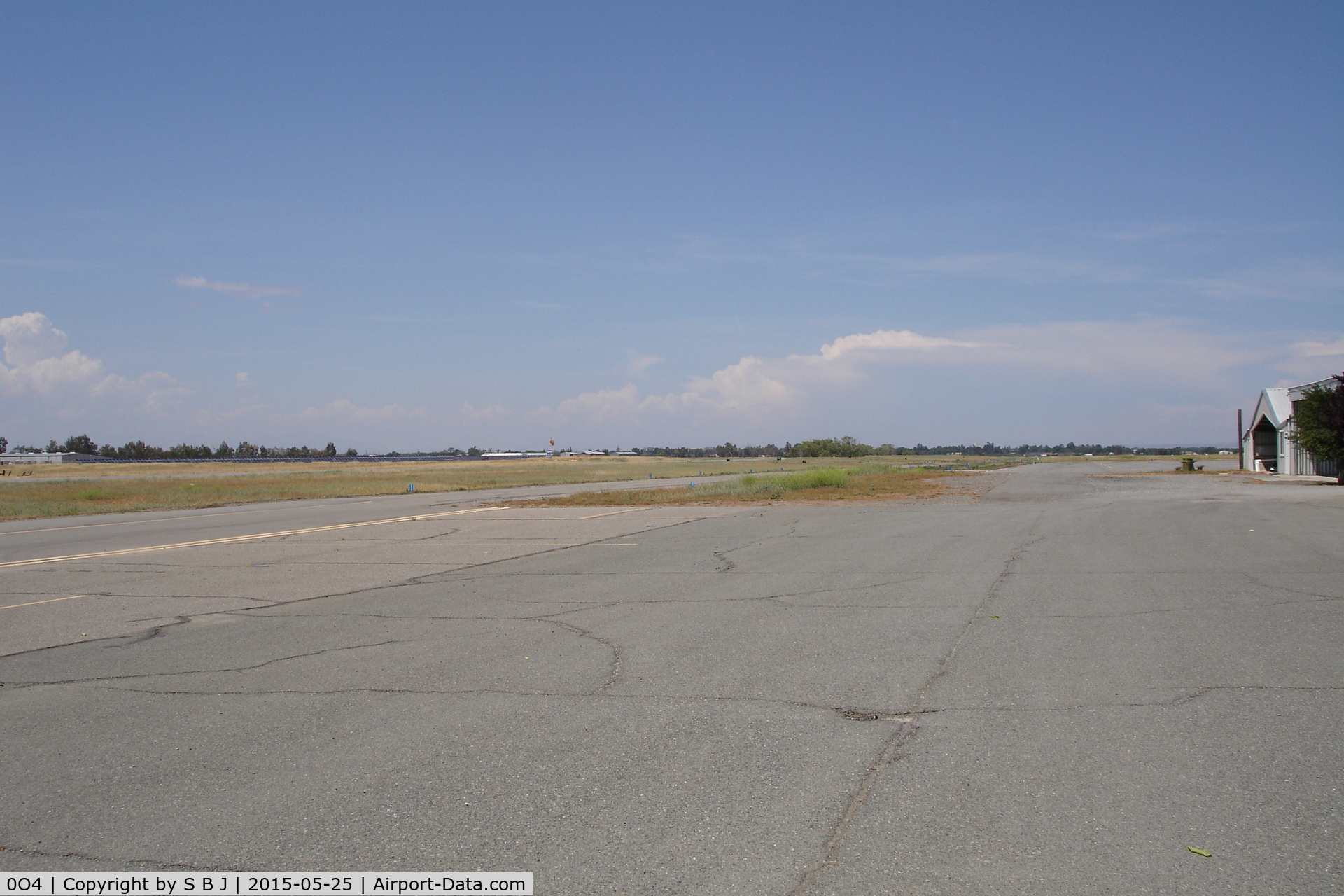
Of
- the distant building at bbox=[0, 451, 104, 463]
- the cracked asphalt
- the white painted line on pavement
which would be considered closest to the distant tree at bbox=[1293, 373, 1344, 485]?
the cracked asphalt

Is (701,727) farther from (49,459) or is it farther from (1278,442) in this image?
(49,459)

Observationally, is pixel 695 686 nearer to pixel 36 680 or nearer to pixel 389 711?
pixel 389 711

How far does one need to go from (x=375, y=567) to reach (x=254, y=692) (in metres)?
8.12

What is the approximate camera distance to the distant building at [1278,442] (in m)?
46.6

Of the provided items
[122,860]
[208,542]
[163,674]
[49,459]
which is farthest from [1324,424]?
[49,459]

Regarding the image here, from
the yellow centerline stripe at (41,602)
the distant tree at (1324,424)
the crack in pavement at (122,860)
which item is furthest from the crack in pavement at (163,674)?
the distant tree at (1324,424)

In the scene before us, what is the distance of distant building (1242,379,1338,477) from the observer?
1836 inches

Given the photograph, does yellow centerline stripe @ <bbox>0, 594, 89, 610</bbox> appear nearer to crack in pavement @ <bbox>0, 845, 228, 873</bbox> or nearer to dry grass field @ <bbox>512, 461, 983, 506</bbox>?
crack in pavement @ <bbox>0, 845, 228, 873</bbox>

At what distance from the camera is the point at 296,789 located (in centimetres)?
470

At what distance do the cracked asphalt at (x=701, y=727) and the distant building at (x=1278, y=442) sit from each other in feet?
135

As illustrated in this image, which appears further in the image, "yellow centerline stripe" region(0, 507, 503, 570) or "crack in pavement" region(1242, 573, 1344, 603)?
"yellow centerline stripe" region(0, 507, 503, 570)

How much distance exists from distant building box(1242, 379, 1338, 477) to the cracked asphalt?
135 feet

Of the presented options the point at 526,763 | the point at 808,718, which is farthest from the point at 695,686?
the point at 526,763

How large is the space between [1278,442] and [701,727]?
192 feet
